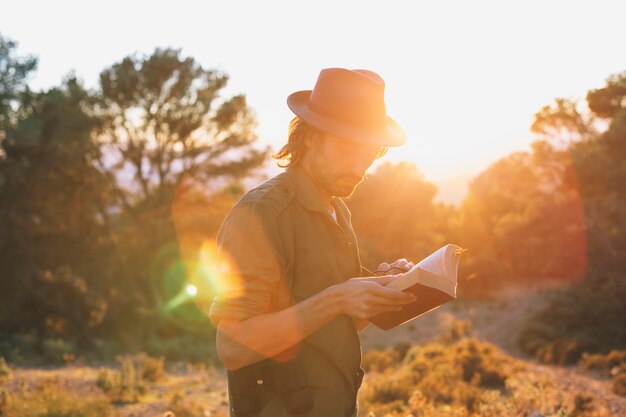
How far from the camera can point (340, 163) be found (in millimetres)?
2402

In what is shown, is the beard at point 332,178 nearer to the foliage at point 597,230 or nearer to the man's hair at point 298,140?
the man's hair at point 298,140

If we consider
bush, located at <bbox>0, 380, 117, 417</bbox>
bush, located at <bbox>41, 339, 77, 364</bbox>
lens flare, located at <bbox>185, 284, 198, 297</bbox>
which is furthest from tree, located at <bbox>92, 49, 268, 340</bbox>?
bush, located at <bbox>0, 380, 117, 417</bbox>

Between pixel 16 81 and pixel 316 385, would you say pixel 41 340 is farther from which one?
pixel 316 385

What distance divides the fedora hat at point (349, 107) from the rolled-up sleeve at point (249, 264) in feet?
1.40

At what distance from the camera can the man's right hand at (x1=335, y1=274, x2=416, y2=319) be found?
202cm

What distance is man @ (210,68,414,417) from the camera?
2.07m

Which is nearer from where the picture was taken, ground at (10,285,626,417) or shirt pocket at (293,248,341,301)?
shirt pocket at (293,248,341,301)

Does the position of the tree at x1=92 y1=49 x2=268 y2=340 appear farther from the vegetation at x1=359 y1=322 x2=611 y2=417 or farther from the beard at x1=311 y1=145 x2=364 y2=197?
the beard at x1=311 y1=145 x2=364 y2=197

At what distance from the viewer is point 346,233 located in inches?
104

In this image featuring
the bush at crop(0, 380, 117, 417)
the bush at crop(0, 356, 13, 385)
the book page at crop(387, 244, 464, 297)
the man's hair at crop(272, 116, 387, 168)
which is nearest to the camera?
the book page at crop(387, 244, 464, 297)

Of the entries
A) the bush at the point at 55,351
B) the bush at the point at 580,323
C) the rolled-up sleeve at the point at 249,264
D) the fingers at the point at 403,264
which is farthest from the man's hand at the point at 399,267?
the bush at the point at 580,323

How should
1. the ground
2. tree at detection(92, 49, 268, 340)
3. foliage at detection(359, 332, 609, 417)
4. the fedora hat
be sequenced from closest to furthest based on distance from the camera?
the fedora hat
foliage at detection(359, 332, 609, 417)
the ground
tree at detection(92, 49, 268, 340)

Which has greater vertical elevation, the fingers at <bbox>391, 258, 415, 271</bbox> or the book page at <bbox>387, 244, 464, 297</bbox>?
the fingers at <bbox>391, 258, 415, 271</bbox>

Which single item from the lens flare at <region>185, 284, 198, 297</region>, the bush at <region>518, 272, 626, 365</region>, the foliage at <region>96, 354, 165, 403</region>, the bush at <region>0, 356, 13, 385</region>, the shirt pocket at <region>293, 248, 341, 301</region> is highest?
the lens flare at <region>185, 284, 198, 297</region>
